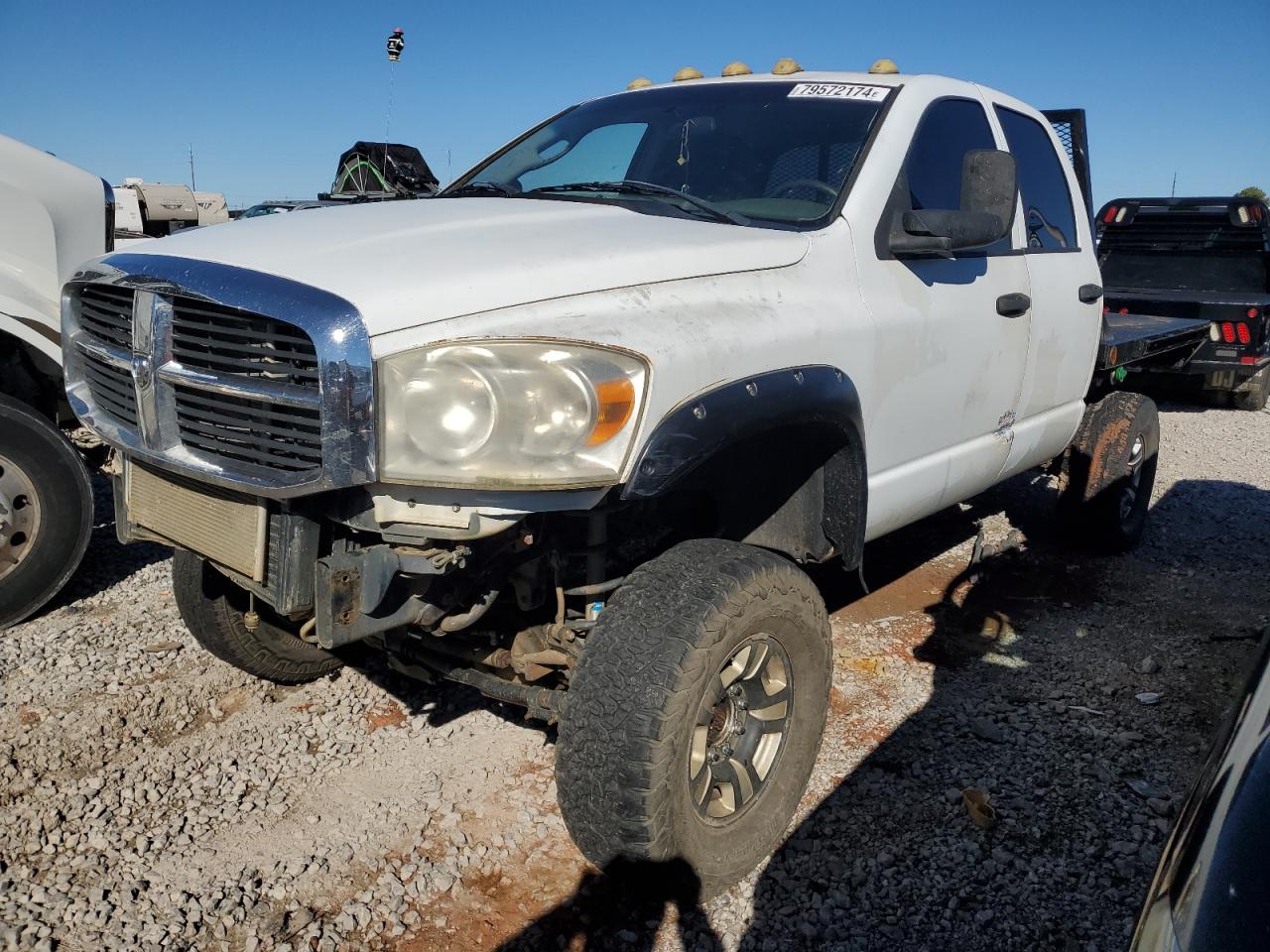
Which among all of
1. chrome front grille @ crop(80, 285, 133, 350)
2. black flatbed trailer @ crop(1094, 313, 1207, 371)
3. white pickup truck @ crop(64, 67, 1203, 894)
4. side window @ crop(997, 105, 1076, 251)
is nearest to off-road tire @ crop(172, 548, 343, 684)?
white pickup truck @ crop(64, 67, 1203, 894)

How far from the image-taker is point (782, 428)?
2697mm

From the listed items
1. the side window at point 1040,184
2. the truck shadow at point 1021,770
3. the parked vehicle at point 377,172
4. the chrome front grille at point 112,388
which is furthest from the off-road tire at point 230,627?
the parked vehicle at point 377,172

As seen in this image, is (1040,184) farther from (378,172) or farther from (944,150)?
(378,172)

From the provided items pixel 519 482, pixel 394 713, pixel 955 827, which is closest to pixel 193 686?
pixel 394 713

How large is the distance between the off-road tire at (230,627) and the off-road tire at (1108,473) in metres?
3.74

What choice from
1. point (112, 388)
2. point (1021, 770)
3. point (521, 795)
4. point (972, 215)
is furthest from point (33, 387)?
point (1021, 770)

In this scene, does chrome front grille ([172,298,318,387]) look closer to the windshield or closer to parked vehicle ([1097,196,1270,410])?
the windshield

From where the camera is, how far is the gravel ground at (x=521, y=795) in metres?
2.49

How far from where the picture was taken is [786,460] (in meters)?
2.89

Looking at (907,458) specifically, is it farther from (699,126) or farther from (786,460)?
(699,126)

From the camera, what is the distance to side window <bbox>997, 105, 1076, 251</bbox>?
13.5ft

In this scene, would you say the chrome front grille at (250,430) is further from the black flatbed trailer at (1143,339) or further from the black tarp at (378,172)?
the black tarp at (378,172)

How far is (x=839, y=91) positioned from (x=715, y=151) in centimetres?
47

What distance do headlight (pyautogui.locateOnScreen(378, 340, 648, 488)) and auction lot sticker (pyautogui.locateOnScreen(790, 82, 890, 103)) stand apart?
1.78m
